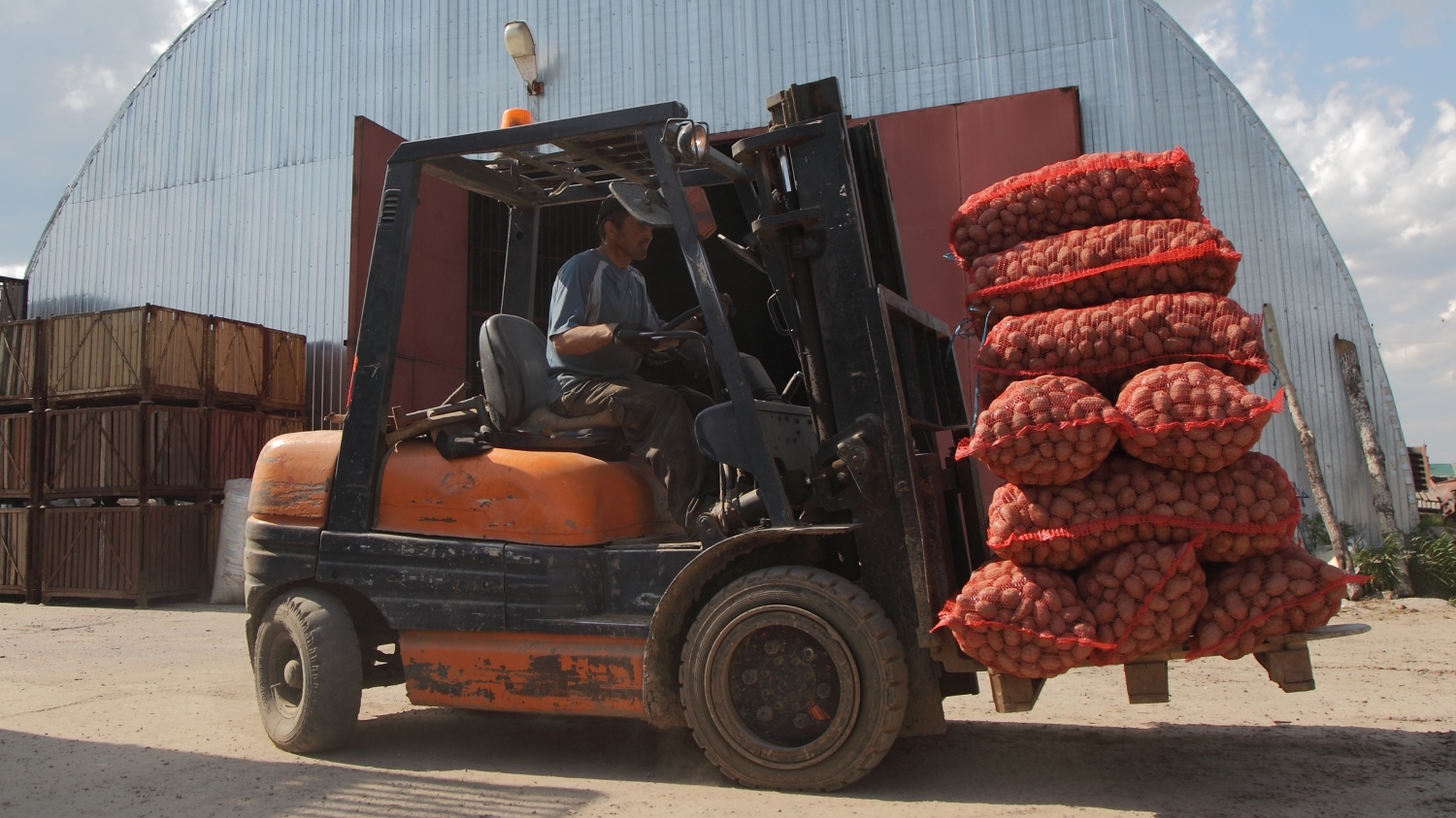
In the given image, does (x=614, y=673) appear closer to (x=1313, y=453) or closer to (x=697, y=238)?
(x=697, y=238)

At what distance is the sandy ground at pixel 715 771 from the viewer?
396 cm

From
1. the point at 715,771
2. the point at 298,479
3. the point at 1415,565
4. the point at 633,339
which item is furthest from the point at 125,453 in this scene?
the point at 1415,565

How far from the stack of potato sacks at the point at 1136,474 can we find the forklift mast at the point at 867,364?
31 centimetres

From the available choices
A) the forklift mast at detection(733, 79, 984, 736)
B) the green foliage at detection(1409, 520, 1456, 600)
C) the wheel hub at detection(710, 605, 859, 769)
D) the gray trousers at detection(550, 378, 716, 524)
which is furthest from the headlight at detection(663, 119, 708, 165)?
the green foliage at detection(1409, 520, 1456, 600)

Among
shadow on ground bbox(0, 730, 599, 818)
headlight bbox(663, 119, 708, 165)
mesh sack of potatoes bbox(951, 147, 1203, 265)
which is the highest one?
headlight bbox(663, 119, 708, 165)

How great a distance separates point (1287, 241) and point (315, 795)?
36.5 feet

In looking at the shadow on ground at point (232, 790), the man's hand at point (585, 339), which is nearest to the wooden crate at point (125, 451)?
the shadow on ground at point (232, 790)

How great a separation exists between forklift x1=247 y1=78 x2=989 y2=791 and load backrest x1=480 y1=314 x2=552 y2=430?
1 centimetres

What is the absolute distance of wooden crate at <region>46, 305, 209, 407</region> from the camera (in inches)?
477

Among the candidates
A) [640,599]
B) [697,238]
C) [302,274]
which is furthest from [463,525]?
[302,274]

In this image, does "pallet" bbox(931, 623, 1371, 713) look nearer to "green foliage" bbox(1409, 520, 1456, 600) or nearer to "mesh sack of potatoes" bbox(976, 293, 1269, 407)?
"mesh sack of potatoes" bbox(976, 293, 1269, 407)

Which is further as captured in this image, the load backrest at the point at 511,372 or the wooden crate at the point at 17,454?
the wooden crate at the point at 17,454

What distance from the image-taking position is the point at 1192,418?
353 centimetres

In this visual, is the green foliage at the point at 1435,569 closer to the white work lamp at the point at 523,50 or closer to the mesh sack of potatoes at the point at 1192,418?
the mesh sack of potatoes at the point at 1192,418
